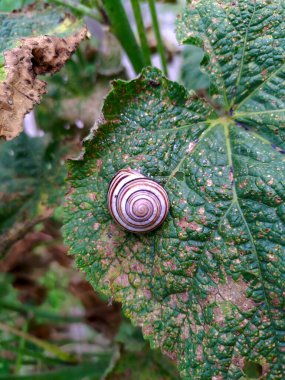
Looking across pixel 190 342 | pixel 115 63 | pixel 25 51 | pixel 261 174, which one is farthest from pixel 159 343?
pixel 115 63

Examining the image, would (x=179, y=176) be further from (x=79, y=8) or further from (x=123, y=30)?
(x=79, y=8)

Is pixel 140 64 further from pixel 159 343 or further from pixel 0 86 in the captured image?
pixel 159 343

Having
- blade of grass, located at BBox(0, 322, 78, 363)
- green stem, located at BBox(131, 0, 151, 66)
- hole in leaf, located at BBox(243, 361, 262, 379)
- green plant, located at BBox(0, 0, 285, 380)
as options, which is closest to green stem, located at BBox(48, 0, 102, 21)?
green plant, located at BBox(0, 0, 285, 380)

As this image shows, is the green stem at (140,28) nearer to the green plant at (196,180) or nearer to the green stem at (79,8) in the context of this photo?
the green plant at (196,180)

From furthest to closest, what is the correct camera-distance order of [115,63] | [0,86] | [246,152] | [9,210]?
[115,63] < [9,210] < [246,152] < [0,86]

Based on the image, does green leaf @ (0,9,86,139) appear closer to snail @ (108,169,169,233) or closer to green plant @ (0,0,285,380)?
green plant @ (0,0,285,380)

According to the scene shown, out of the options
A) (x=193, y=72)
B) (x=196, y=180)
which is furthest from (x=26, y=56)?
(x=193, y=72)
